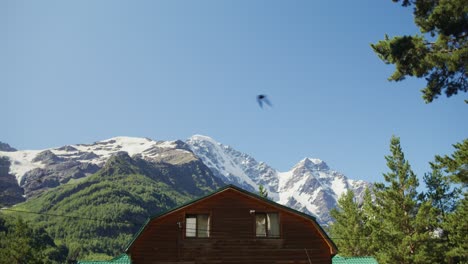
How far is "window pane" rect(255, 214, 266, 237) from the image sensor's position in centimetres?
2581

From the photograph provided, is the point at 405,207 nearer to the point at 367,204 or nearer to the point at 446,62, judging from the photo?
the point at 367,204

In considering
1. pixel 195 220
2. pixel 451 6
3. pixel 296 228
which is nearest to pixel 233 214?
pixel 195 220

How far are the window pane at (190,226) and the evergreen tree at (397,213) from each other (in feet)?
80.0

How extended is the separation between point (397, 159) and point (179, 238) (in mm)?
29866

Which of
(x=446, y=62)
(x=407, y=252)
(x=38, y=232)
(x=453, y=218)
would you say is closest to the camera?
(x=446, y=62)

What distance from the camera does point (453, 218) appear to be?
36.1 m

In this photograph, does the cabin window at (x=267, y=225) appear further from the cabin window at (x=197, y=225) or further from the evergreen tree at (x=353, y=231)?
the evergreen tree at (x=353, y=231)

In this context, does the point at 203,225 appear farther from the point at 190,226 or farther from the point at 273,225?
the point at 273,225

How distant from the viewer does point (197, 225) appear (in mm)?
25484

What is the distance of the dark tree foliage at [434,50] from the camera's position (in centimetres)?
1788

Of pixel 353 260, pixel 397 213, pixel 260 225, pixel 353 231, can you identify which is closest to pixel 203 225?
pixel 260 225

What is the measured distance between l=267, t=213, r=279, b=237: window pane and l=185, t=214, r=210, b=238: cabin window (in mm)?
3978

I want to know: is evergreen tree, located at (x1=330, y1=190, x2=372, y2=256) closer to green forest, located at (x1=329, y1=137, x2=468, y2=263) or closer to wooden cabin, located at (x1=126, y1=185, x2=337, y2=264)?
green forest, located at (x1=329, y1=137, x2=468, y2=263)

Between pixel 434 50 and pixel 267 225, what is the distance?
14161mm
